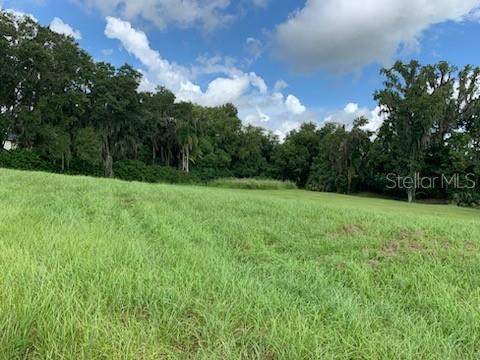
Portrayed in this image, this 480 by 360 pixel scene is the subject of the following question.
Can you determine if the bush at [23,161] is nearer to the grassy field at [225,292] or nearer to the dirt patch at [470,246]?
the grassy field at [225,292]

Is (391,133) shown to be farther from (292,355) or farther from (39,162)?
(292,355)

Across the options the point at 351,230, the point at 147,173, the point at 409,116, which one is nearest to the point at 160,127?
the point at 147,173

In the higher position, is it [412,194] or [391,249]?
[412,194]

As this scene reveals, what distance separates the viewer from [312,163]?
3950cm

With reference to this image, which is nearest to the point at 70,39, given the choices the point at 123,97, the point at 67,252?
the point at 123,97

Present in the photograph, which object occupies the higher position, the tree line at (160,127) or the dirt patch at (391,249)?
the tree line at (160,127)

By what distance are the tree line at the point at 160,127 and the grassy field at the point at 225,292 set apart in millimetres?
23772

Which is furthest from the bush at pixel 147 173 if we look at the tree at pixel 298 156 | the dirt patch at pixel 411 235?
the dirt patch at pixel 411 235

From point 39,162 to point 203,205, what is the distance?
72.0 feet

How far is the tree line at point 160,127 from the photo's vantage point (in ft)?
82.7

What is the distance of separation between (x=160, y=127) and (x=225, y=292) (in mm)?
34477

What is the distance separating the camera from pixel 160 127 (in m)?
35.8

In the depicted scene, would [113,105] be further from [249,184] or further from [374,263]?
[374,263]

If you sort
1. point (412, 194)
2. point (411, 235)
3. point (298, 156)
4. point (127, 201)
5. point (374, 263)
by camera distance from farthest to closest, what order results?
point (298, 156)
point (412, 194)
point (127, 201)
point (411, 235)
point (374, 263)
